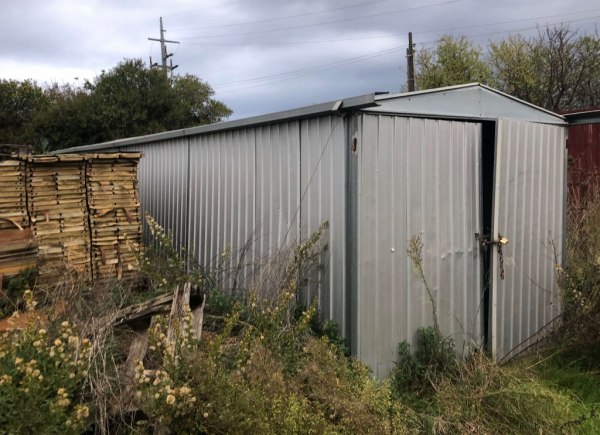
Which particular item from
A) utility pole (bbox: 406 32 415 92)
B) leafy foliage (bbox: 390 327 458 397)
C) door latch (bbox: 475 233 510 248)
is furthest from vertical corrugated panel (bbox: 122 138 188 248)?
utility pole (bbox: 406 32 415 92)

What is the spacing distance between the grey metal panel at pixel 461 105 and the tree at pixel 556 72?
46.1 feet

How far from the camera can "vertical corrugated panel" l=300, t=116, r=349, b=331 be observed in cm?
448

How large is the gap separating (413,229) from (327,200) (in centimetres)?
82

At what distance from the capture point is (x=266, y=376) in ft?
10.5

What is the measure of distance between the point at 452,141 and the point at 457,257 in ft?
3.62

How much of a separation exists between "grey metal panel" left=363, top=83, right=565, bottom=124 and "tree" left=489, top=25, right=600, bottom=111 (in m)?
14.0

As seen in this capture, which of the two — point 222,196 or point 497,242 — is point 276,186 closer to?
point 222,196

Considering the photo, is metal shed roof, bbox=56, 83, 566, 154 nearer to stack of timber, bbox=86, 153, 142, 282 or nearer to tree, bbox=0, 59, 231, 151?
stack of timber, bbox=86, 153, 142, 282

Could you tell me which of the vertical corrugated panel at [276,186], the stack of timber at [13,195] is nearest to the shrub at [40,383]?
the vertical corrugated panel at [276,186]

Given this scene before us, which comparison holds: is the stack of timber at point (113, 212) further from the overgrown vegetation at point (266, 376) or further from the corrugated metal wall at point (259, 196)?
the overgrown vegetation at point (266, 376)

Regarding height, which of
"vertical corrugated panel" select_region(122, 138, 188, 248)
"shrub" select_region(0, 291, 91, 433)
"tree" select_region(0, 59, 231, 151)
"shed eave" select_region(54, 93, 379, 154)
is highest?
"tree" select_region(0, 59, 231, 151)

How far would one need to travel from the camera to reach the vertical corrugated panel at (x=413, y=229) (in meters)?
4.44

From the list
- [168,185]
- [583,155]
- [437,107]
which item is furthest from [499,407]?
[583,155]

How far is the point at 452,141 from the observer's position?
16.3ft
